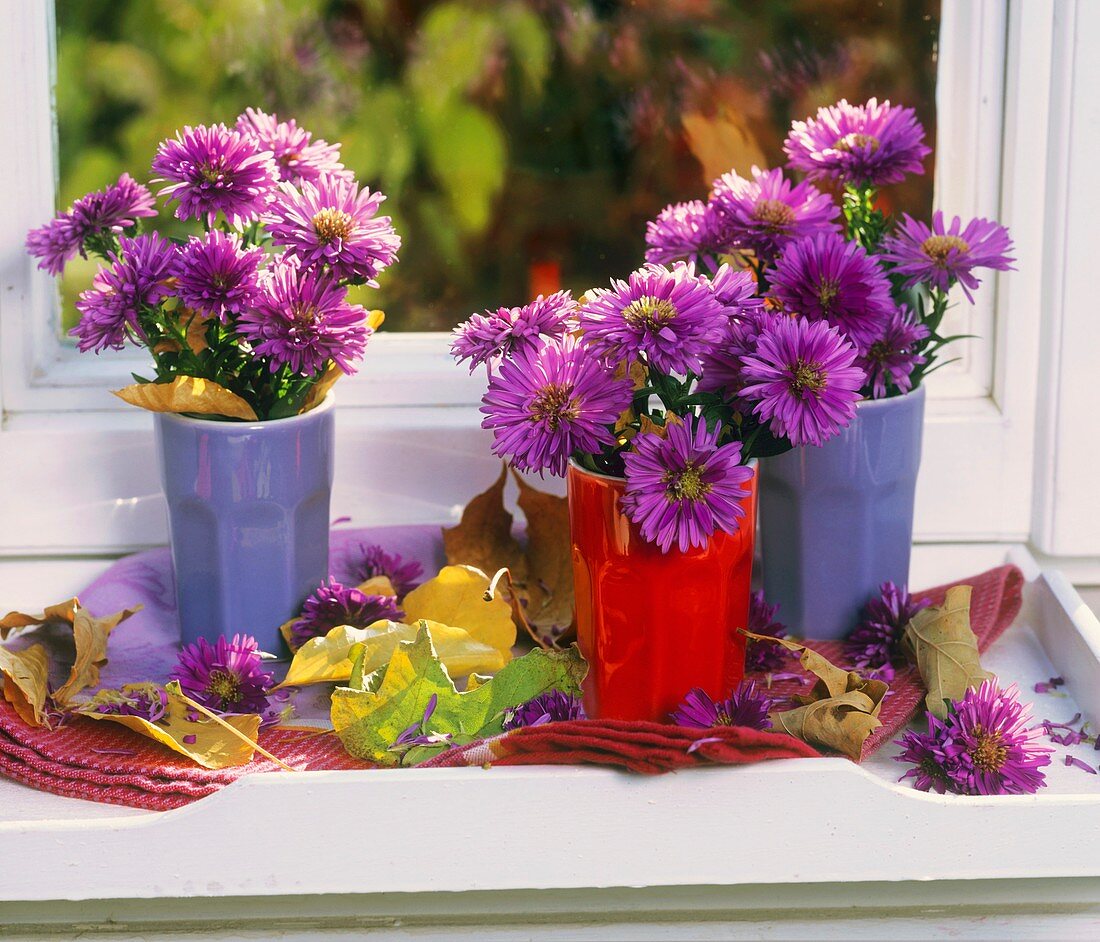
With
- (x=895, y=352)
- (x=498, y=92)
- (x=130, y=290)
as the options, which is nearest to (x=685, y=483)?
(x=895, y=352)

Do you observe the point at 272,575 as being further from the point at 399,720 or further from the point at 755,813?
the point at 755,813

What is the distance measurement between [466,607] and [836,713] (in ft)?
0.63

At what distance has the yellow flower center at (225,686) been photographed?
646mm

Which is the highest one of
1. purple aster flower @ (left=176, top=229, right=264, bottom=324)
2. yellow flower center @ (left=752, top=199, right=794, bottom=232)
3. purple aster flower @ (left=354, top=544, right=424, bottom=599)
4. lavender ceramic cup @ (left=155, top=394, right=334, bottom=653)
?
yellow flower center @ (left=752, top=199, right=794, bottom=232)

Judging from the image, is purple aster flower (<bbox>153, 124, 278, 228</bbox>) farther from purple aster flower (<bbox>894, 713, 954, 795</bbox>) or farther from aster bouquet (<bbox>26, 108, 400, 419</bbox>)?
purple aster flower (<bbox>894, 713, 954, 795</bbox>)

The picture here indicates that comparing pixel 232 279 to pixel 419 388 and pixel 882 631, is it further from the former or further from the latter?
pixel 882 631

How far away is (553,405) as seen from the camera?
0.55 meters

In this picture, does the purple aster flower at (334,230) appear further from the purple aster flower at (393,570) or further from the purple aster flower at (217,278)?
the purple aster flower at (393,570)

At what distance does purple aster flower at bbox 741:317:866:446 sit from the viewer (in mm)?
551

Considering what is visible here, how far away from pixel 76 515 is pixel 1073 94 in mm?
641

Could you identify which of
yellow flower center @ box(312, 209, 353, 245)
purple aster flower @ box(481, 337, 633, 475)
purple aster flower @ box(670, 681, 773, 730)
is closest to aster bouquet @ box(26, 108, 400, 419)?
yellow flower center @ box(312, 209, 353, 245)

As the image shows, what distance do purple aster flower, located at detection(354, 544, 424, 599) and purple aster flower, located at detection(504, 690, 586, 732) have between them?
162 millimetres

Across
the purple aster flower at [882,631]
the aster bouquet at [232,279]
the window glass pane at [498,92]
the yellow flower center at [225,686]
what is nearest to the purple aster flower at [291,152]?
the aster bouquet at [232,279]

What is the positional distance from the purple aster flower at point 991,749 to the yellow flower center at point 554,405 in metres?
0.22
